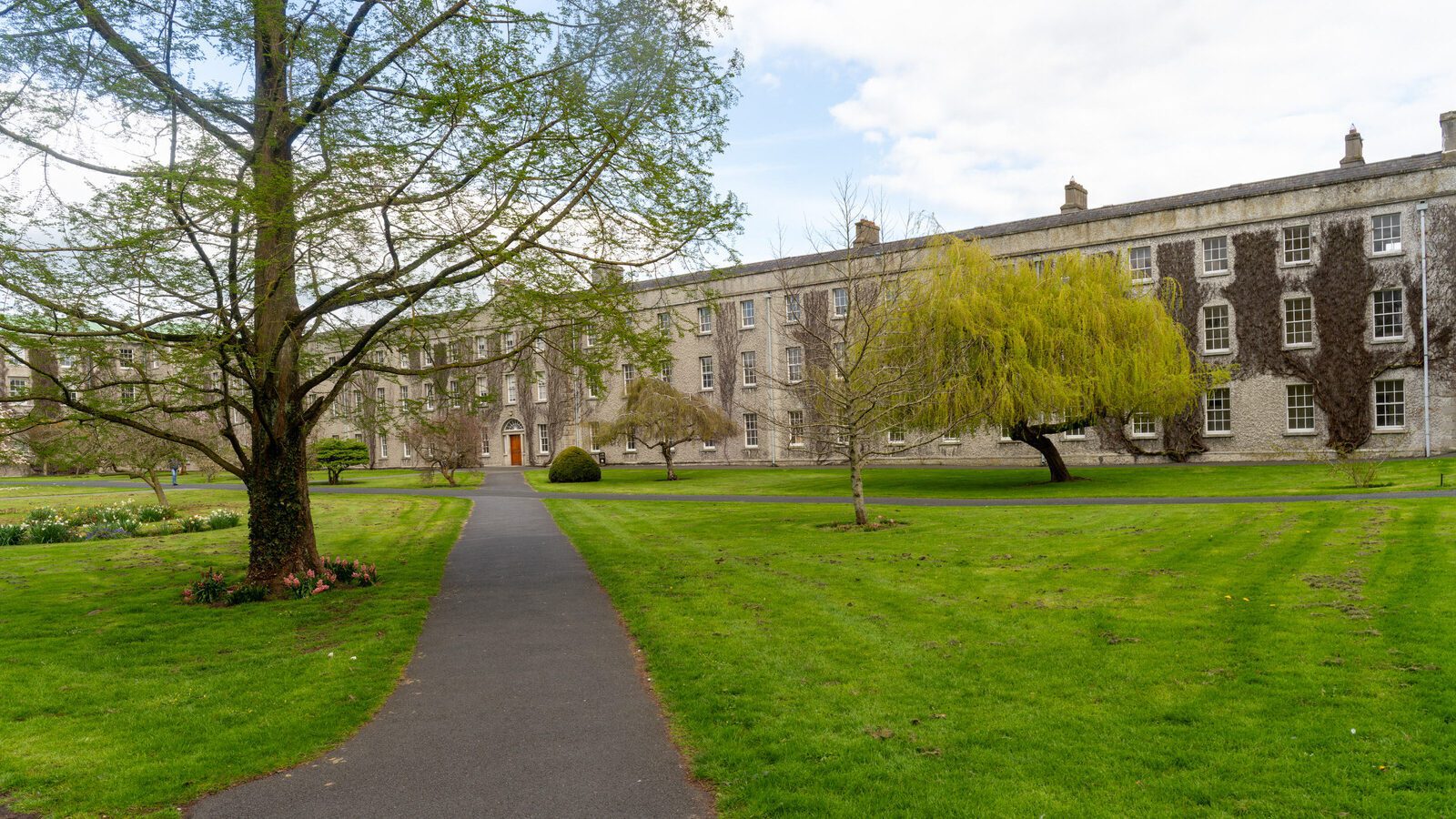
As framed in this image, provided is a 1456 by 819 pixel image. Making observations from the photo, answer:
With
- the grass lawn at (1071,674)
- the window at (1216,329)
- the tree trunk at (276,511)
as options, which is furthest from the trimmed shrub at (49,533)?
the window at (1216,329)

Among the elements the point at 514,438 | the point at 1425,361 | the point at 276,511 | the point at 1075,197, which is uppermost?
the point at 1075,197

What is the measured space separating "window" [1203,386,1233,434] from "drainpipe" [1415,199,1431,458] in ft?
19.1

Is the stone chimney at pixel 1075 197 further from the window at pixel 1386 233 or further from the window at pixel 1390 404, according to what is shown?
the window at pixel 1390 404

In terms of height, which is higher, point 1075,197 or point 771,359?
point 1075,197

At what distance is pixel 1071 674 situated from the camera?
6.84 m

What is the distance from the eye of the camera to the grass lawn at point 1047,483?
22344 mm

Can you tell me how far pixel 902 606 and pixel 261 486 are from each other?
904 cm

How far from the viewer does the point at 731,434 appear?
126 ft

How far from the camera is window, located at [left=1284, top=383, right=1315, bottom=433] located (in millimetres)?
31312

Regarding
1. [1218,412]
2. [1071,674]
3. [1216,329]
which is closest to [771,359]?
[1216,329]

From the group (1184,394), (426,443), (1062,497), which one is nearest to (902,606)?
(1062,497)

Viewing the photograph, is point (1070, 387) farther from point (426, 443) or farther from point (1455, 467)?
point (426, 443)

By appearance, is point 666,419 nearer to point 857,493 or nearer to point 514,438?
point 857,493

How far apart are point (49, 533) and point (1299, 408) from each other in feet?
130
